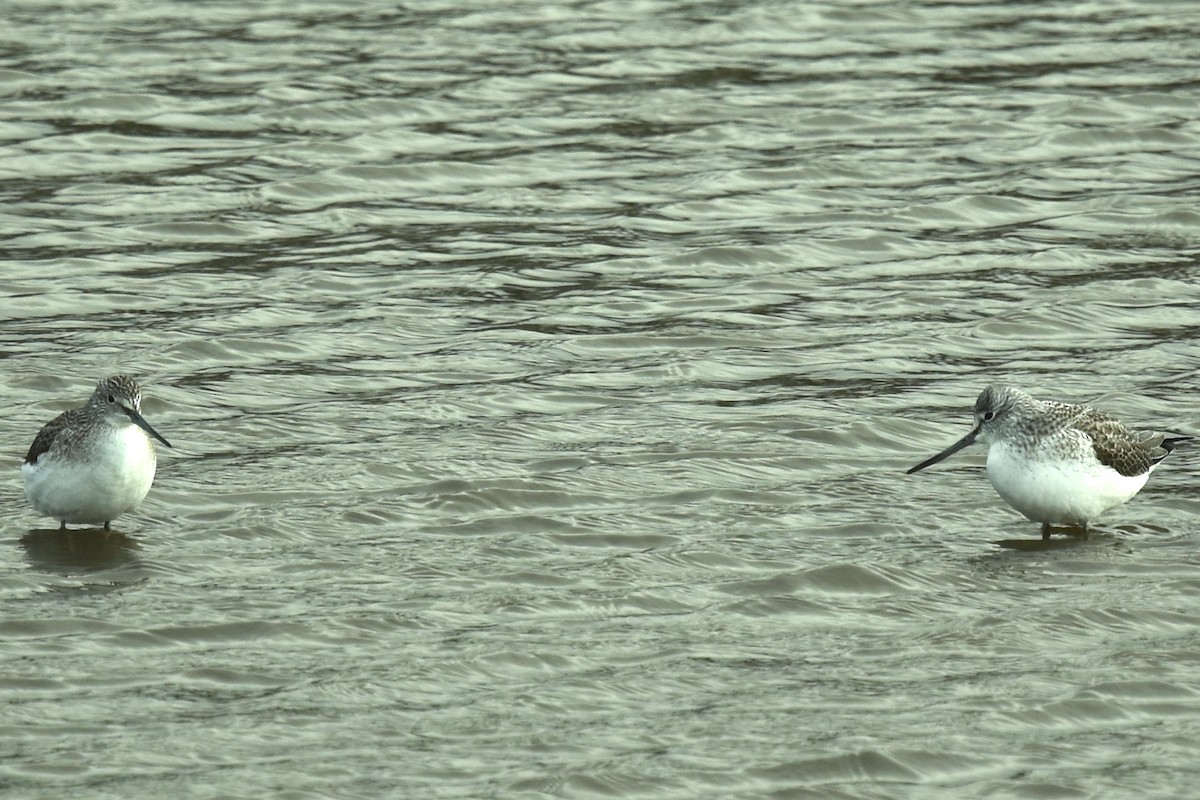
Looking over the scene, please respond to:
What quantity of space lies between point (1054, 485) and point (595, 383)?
4039 millimetres

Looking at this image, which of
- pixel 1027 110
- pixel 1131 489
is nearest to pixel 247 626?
pixel 1131 489

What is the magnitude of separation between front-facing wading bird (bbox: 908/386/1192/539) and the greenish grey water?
12.5 inches

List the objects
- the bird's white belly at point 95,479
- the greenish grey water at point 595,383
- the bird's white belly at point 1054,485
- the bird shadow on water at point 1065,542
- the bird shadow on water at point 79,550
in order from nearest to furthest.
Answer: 1. the greenish grey water at point 595,383
2. the bird shadow on water at point 79,550
3. the bird's white belly at point 95,479
4. the bird's white belly at point 1054,485
5. the bird shadow on water at point 1065,542

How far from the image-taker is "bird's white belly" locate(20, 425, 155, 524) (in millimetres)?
11891

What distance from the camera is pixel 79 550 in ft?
39.6

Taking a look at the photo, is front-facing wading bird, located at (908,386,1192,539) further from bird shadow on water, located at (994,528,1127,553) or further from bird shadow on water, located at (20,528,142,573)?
bird shadow on water, located at (20,528,142,573)

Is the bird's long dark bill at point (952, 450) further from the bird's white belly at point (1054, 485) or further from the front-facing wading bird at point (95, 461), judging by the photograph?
the front-facing wading bird at point (95, 461)

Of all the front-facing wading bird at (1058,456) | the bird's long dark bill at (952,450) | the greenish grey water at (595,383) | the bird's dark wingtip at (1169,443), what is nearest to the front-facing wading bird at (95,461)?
the greenish grey water at (595,383)

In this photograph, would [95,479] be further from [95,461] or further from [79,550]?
[79,550]

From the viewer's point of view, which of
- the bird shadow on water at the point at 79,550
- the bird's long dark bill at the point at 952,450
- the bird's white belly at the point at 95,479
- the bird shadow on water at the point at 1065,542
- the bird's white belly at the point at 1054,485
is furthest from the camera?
the bird's long dark bill at the point at 952,450

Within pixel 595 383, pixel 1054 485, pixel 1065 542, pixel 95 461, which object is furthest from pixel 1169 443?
pixel 95 461

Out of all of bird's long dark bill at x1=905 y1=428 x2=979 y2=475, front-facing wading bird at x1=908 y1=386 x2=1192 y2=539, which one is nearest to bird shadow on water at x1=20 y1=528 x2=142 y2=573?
bird's long dark bill at x1=905 y1=428 x2=979 y2=475

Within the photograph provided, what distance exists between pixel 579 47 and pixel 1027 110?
529 centimetres

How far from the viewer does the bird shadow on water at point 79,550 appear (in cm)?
1173
